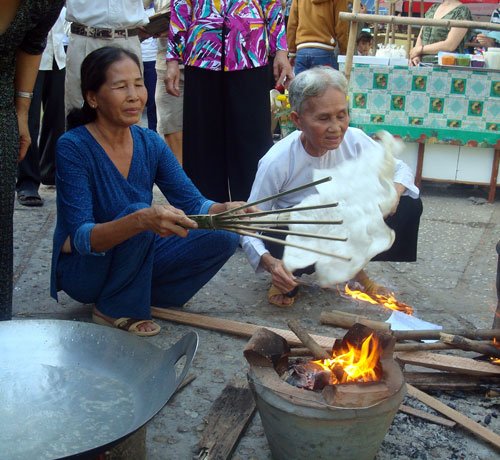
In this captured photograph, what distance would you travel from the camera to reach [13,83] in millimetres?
2768

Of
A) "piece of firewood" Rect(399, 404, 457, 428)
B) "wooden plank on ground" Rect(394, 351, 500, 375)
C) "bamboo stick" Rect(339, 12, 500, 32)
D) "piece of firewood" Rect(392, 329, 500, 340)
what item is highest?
"bamboo stick" Rect(339, 12, 500, 32)

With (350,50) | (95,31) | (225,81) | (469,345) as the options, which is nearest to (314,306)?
(469,345)

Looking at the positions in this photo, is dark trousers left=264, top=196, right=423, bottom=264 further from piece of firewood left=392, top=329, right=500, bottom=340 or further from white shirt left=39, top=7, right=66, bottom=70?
white shirt left=39, top=7, right=66, bottom=70

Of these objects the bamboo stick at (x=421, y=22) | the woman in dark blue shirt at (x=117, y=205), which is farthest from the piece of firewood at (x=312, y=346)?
the bamboo stick at (x=421, y=22)

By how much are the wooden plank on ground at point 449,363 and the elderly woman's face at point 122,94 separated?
1.50 meters

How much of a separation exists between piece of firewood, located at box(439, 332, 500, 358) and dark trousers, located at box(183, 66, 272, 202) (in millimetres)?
1827

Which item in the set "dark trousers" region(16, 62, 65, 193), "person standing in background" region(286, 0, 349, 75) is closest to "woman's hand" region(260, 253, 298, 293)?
"dark trousers" region(16, 62, 65, 193)

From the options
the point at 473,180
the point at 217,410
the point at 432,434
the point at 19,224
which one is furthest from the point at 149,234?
the point at 473,180

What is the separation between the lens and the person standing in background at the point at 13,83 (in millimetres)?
2564

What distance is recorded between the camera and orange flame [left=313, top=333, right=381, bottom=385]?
227cm

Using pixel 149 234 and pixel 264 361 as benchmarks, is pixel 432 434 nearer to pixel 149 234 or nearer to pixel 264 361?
pixel 264 361

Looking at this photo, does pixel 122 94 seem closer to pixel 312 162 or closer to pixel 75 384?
pixel 312 162

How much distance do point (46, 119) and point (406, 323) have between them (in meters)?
3.28

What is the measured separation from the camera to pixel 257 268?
338 centimetres
